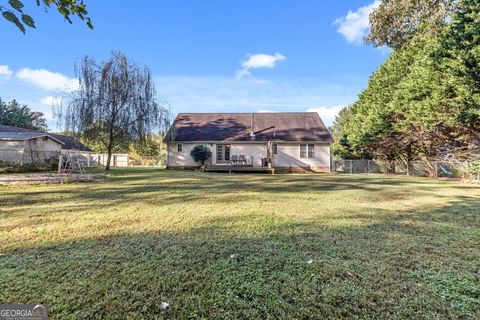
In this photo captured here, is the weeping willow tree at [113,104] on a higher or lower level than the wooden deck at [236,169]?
higher

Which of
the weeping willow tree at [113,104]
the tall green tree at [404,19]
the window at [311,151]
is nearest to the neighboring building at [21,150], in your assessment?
the weeping willow tree at [113,104]

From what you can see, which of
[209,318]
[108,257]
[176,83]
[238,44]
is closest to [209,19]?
[238,44]

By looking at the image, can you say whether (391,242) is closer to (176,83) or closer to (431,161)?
(431,161)

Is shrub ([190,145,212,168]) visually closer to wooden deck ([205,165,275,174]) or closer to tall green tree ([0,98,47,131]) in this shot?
wooden deck ([205,165,275,174])

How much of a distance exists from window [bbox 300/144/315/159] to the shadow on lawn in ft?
55.7

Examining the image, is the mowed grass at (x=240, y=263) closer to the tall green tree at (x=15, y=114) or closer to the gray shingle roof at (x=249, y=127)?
the gray shingle roof at (x=249, y=127)

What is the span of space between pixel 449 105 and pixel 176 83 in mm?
18131

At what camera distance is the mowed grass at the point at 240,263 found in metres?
2.08

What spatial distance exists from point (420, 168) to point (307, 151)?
8.53 metres

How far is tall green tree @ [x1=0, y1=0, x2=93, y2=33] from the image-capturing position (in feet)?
5.37

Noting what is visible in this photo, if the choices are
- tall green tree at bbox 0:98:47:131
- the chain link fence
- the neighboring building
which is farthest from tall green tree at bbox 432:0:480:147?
tall green tree at bbox 0:98:47:131

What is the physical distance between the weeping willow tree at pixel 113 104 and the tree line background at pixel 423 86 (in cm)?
1574

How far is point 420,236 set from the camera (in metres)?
3.94

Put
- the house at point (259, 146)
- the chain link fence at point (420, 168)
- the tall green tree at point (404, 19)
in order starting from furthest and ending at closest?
the house at point (259, 146) < the tall green tree at point (404, 19) < the chain link fence at point (420, 168)
